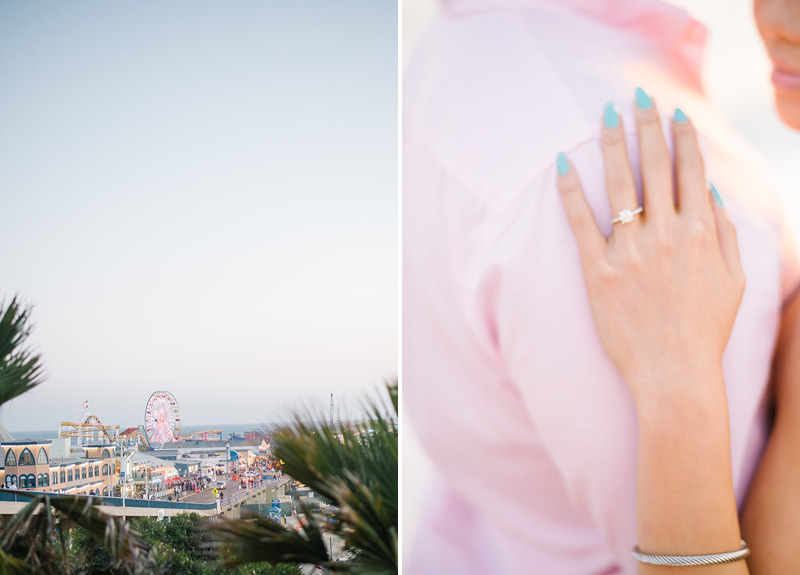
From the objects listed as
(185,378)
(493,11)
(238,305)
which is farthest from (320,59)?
(493,11)

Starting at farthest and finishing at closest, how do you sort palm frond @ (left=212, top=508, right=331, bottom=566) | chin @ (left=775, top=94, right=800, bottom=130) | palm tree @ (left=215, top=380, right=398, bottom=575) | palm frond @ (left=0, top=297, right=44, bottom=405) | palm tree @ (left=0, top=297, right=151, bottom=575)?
palm frond @ (left=0, top=297, right=44, bottom=405), palm tree @ (left=0, top=297, right=151, bottom=575), palm frond @ (left=212, top=508, right=331, bottom=566), palm tree @ (left=215, top=380, right=398, bottom=575), chin @ (left=775, top=94, right=800, bottom=130)

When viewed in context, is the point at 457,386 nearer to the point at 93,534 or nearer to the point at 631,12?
the point at 631,12

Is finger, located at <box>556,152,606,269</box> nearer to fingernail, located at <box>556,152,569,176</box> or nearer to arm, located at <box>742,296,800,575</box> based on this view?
fingernail, located at <box>556,152,569,176</box>

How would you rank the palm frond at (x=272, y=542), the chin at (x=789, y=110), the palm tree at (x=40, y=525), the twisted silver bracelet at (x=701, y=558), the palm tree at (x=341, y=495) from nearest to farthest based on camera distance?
the twisted silver bracelet at (x=701, y=558) → the chin at (x=789, y=110) → the palm tree at (x=341, y=495) → the palm frond at (x=272, y=542) → the palm tree at (x=40, y=525)

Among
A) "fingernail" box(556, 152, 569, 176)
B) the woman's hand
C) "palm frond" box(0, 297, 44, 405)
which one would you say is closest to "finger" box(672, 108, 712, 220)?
the woman's hand

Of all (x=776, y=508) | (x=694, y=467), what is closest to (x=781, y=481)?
(x=776, y=508)

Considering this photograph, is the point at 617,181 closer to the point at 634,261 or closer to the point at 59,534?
the point at 634,261

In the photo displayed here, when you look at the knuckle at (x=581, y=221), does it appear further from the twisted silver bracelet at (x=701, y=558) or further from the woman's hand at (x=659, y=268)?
the twisted silver bracelet at (x=701, y=558)

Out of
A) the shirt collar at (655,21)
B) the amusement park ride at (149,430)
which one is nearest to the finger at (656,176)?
the shirt collar at (655,21)
